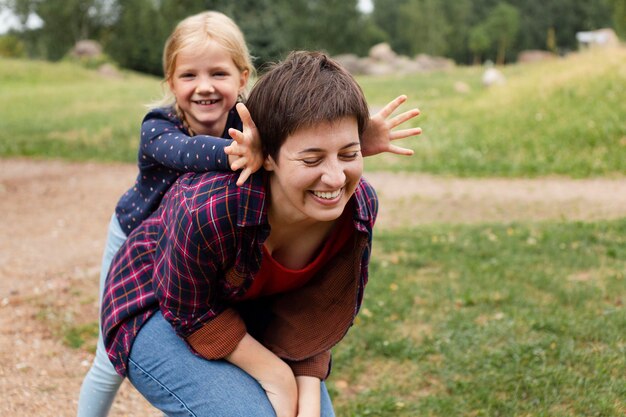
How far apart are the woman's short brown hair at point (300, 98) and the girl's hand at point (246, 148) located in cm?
3

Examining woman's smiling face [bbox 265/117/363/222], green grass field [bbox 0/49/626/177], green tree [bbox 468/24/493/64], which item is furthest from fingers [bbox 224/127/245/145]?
green tree [bbox 468/24/493/64]

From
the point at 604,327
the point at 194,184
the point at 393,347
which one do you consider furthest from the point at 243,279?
the point at 604,327

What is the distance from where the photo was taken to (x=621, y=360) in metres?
4.11

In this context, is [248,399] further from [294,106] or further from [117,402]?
[117,402]

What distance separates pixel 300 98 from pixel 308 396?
1005 millimetres

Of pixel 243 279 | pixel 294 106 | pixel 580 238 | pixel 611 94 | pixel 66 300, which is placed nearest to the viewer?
pixel 294 106

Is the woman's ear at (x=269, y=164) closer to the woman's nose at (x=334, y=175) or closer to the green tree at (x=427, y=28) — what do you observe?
the woman's nose at (x=334, y=175)

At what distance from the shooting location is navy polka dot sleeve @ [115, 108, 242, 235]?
8.32 feet

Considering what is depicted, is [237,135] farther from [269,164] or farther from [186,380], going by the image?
[186,380]

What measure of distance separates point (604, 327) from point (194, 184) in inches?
128

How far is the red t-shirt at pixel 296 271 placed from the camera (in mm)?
2332

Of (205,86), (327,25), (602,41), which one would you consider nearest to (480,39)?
(327,25)

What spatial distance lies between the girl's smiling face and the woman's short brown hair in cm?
103

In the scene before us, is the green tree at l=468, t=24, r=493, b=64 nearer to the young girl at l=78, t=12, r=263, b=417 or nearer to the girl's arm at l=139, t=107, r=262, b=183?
the young girl at l=78, t=12, r=263, b=417
